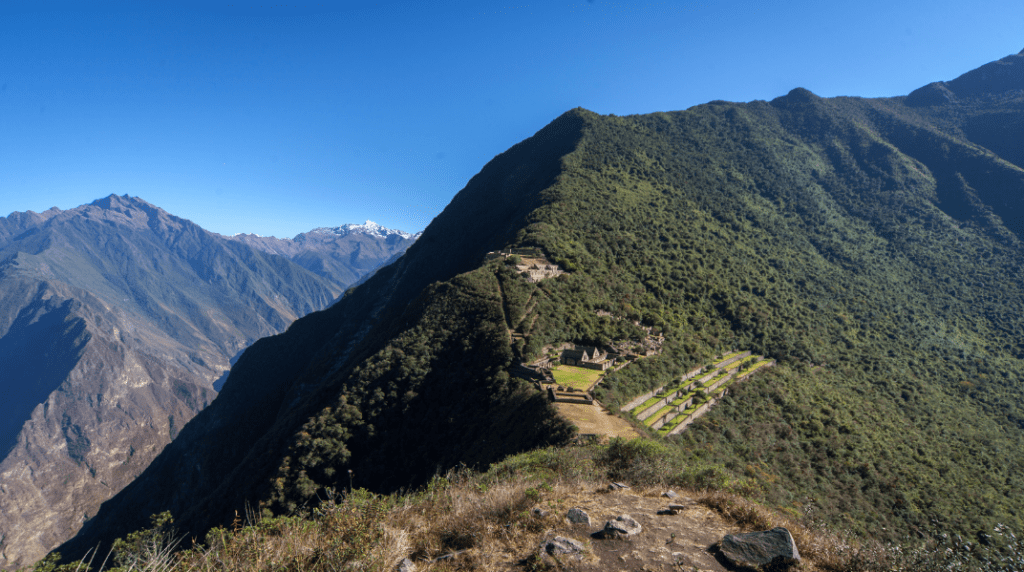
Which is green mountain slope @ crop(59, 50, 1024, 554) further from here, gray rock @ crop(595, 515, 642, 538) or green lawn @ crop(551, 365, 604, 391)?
gray rock @ crop(595, 515, 642, 538)

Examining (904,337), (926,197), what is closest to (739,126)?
(926,197)

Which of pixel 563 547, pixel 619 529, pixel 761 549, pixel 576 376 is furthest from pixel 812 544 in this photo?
pixel 576 376

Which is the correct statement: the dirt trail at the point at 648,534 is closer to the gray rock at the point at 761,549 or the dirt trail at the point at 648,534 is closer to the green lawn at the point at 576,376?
the gray rock at the point at 761,549

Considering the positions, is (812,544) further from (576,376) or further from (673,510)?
(576,376)

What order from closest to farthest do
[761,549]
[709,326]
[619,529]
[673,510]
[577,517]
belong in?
1. [761,549]
2. [619,529]
3. [577,517]
4. [673,510]
5. [709,326]

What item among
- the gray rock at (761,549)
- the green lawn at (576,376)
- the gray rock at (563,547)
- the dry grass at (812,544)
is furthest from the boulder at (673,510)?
the green lawn at (576,376)

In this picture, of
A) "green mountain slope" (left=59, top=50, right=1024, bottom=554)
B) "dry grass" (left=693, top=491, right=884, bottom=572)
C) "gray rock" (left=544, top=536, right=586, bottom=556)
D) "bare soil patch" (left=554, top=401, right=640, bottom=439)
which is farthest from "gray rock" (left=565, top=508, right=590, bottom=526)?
"bare soil patch" (left=554, top=401, right=640, bottom=439)
